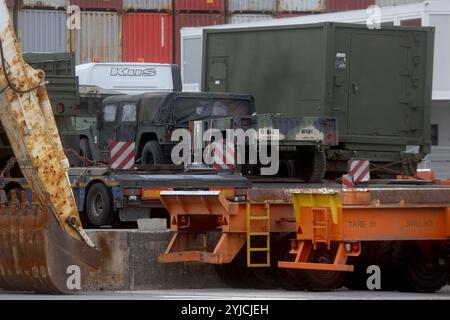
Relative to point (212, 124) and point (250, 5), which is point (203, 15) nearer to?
point (250, 5)

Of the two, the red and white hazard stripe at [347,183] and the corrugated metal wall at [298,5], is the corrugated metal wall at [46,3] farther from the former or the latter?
the red and white hazard stripe at [347,183]

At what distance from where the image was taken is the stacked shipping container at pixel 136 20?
42.9 m

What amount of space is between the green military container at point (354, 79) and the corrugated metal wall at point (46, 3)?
19.6 m

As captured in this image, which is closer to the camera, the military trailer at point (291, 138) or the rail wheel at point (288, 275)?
the rail wheel at point (288, 275)

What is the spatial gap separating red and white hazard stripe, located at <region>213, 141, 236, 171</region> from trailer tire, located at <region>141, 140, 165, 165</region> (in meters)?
1.92

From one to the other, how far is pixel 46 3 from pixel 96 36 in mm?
2036

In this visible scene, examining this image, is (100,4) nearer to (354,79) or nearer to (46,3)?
(46,3)

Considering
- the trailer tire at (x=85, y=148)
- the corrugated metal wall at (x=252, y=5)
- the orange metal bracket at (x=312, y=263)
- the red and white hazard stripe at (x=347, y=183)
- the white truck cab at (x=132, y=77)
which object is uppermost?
the corrugated metal wall at (x=252, y=5)

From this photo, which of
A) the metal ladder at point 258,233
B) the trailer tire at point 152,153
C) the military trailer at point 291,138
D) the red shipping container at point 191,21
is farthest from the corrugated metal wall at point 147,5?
the metal ladder at point 258,233

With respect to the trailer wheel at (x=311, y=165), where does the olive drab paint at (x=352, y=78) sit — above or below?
above

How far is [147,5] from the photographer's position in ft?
145

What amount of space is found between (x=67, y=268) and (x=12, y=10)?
2986 cm

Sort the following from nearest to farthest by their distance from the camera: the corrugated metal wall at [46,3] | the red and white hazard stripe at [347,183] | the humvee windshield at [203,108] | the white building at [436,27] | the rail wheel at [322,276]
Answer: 1. the rail wheel at [322,276]
2. the red and white hazard stripe at [347,183]
3. the humvee windshield at [203,108]
4. the white building at [436,27]
5. the corrugated metal wall at [46,3]
